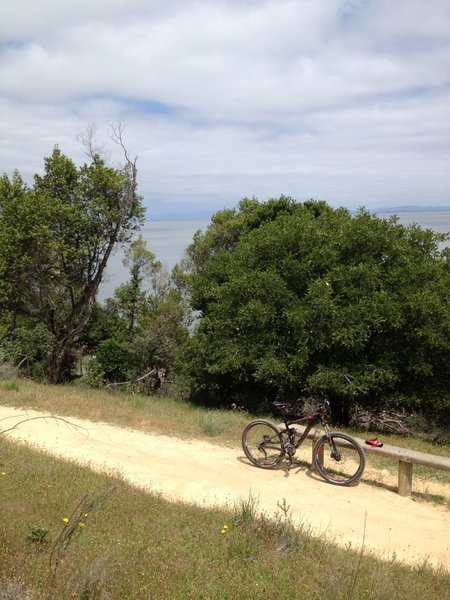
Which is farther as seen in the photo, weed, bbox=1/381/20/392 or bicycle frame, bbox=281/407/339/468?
weed, bbox=1/381/20/392

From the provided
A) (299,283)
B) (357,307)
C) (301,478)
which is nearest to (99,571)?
(301,478)

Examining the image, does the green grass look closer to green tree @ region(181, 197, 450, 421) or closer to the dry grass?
the dry grass

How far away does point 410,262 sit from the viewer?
14312 mm

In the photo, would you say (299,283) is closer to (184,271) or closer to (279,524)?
(279,524)

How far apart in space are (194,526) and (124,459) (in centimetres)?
341

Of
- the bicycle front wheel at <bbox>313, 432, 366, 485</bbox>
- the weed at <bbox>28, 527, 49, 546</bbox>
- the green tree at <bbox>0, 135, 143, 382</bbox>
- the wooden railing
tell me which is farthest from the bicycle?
the green tree at <bbox>0, 135, 143, 382</bbox>

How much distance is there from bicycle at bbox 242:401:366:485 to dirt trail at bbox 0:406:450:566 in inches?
7.3

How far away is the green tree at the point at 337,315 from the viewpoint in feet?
43.2

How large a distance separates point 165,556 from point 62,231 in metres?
18.8

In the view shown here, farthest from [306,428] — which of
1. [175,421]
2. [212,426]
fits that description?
[175,421]

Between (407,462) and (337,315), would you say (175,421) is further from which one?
(407,462)

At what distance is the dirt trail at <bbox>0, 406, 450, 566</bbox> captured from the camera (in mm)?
6305

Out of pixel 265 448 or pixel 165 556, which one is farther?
pixel 265 448

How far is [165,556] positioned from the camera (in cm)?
436
